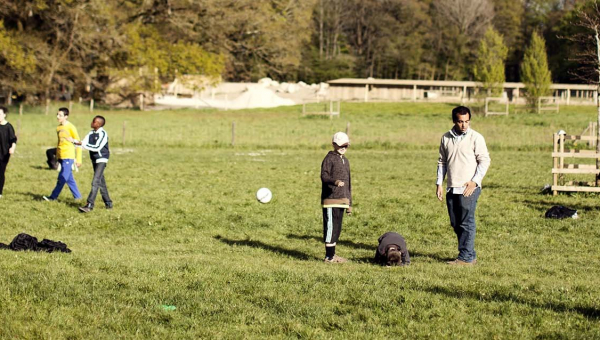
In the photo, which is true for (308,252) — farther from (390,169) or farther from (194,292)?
(390,169)

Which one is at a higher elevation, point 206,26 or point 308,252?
point 206,26

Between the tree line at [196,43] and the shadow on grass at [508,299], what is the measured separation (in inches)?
1050

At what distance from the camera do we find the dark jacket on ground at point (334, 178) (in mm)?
10055

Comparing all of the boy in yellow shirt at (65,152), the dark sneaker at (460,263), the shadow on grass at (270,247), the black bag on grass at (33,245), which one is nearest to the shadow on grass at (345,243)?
the shadow on grass at (270,247)

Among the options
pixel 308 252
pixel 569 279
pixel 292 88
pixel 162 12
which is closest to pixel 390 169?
pixel 308 252

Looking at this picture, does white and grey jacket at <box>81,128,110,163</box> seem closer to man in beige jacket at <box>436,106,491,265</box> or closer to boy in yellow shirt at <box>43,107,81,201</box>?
boy in yellow shirt at <box>43,107,81,201</box>

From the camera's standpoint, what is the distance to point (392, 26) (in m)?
98.7

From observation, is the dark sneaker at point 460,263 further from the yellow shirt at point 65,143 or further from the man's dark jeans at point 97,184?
the yellow shirt at point 65,143

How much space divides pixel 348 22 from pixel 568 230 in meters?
92.4

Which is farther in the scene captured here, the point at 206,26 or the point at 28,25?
the point at 206,26

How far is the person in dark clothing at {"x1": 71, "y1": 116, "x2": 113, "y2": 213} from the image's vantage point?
14664mm

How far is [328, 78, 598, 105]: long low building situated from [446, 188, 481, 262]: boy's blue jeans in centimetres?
7725

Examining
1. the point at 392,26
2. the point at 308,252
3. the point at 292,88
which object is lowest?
the point at 308,252

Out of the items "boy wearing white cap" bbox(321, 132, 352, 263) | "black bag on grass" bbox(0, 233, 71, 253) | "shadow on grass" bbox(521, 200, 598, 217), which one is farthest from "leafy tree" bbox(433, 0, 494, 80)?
"black bag on grass" bbox(0, 233, 71, 253)
